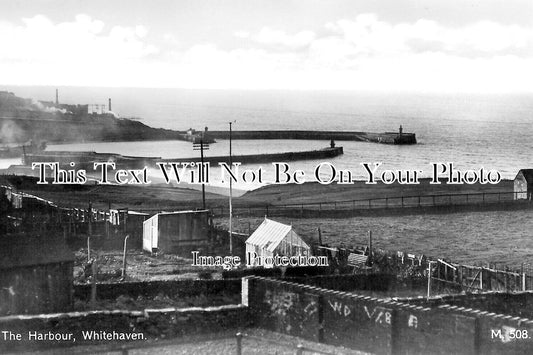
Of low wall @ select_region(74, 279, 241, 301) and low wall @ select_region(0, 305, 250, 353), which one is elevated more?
low wall @ select_region(0, 305, 250, 353)

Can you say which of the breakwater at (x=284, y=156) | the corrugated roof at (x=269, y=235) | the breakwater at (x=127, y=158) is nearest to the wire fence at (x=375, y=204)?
the corrugated roof at (x=269, y=235)

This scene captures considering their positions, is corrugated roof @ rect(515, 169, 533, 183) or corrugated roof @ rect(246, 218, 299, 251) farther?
corrugated roof @ rect(515, 169, 533, 183)

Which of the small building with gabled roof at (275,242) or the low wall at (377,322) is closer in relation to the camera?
the low wall at (377,322)

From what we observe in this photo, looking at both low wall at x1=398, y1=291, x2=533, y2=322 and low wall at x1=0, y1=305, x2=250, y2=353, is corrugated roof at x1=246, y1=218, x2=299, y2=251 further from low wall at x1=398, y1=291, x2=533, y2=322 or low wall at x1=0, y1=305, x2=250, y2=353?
low wall at x1=0, y1=305, x2=250, y2=353

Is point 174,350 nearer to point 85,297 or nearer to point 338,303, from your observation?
point 338,303

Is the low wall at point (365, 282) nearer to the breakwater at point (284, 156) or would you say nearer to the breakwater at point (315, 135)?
the breakwater at point (284, 156)

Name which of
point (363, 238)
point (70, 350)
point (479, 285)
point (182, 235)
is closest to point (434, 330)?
point (70, 350)

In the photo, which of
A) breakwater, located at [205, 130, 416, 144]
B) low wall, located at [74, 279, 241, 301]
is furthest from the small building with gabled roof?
breakwater, located at [205, 130, 416, 144]

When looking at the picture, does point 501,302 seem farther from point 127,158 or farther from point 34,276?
point 127,158
